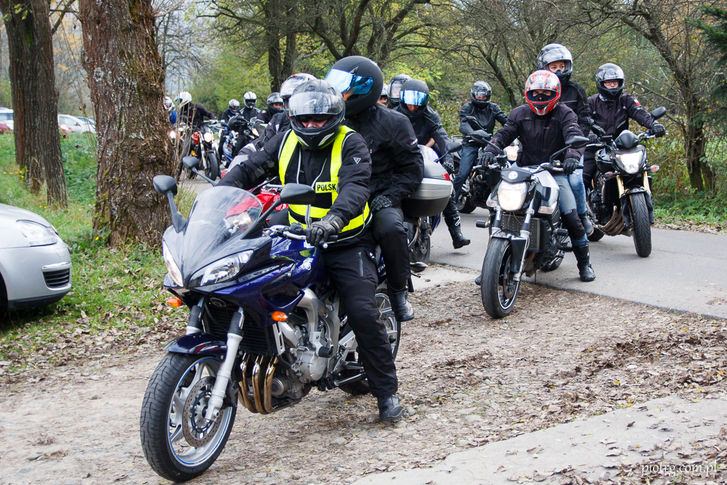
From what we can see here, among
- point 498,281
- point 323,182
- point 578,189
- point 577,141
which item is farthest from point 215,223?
point 578,189

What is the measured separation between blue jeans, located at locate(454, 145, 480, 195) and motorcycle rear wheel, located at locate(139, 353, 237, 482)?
9223 mm

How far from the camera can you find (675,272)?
29.6 feet

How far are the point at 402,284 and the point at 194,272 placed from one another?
1761mm

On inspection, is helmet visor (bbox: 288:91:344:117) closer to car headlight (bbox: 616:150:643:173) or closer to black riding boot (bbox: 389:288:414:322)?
black riding boot (bbox: 389:288:414:322)

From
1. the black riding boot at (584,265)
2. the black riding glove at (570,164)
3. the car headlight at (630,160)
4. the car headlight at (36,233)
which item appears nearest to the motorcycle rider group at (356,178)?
the black riding glove at (570,164)

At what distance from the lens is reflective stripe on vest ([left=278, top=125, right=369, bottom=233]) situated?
5.14 meters

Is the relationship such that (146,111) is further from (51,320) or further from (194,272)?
(194,272)

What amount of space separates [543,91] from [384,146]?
300 cm

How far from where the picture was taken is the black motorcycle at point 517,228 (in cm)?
761

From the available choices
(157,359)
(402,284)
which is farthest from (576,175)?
(157,359)

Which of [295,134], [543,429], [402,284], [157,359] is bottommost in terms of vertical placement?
[157,359]

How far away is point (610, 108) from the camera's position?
36.1 ft

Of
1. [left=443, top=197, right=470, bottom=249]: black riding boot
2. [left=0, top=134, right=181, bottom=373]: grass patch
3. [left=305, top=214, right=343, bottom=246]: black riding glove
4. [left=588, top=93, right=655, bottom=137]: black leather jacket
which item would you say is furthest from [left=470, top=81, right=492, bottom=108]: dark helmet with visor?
[left=305, top=214, right=343, bottom=246]: black riding glove

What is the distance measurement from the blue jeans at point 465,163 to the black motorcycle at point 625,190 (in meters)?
3.10
